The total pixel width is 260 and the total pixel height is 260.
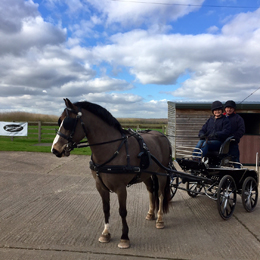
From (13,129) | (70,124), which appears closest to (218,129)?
(70,124)

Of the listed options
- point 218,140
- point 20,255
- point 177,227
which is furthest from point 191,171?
point 20,255

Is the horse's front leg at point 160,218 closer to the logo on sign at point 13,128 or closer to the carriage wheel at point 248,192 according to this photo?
the carriage wheel at point 248,192

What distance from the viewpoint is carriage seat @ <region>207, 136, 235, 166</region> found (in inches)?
196

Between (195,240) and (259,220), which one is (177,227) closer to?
(195,240)

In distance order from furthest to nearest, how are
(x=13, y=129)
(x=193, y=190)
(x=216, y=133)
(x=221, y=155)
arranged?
(x=13, y=129) → (x=193, y=190) → (x=221, y=155) → (x=216, y=133)

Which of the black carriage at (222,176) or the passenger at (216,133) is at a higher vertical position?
the passenger at (216,133)

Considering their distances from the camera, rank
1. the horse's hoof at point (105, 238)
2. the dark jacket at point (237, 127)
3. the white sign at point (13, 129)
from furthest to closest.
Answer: the white sign at point (13, 129) → the dark jacket at point (237, 127) → the horse's hoof at point (105, 238)

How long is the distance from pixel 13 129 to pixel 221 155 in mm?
16481

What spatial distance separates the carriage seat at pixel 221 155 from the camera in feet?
16.4

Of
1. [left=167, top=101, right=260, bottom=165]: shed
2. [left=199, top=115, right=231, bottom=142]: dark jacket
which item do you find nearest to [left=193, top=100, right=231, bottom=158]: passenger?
[left=199, top=115, right=231, bottom=142]: dark jacket

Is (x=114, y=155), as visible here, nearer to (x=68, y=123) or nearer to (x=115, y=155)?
(x=115, y=155)

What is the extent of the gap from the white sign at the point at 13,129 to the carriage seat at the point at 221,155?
1564 centimetres

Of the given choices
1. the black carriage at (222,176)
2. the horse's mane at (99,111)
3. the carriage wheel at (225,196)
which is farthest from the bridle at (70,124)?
the carriage wheel at (225,196)

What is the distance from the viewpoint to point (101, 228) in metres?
4.11
